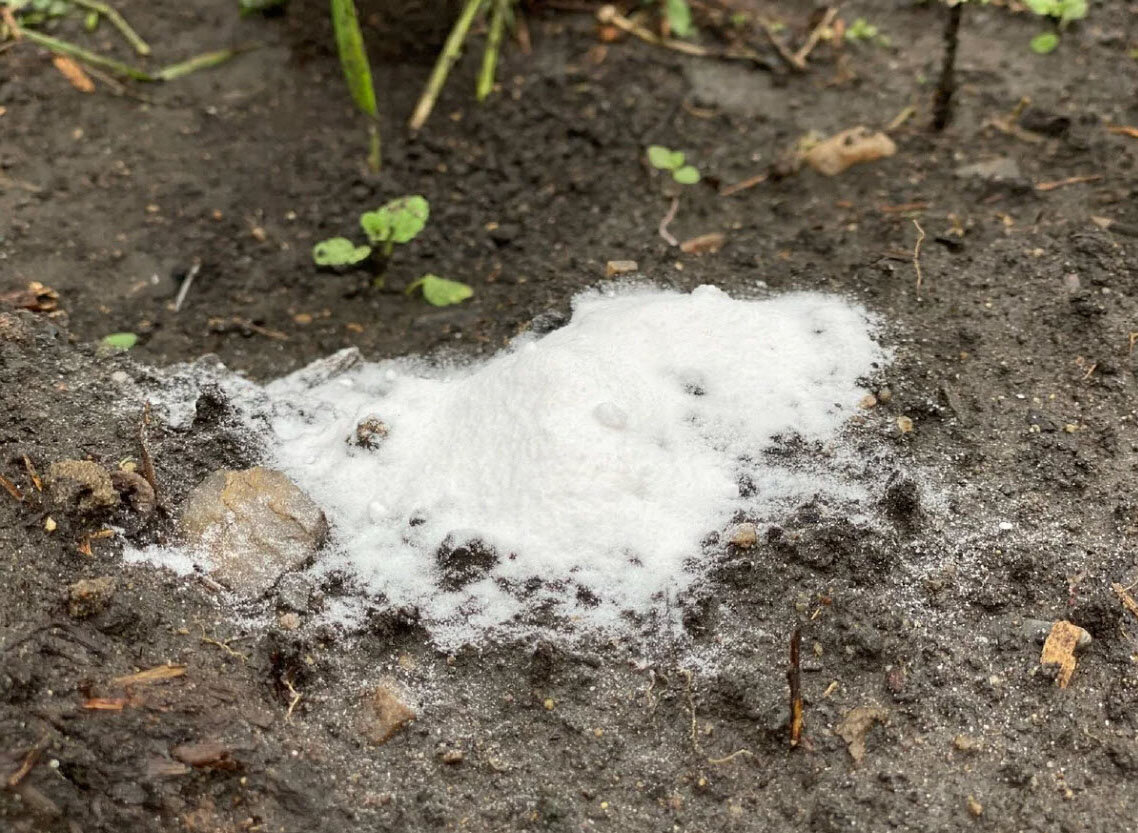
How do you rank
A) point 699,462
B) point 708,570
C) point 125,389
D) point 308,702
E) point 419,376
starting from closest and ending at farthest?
point 308,702 < point 708,570 < point 699,462 < point 125,389 < point 419,376

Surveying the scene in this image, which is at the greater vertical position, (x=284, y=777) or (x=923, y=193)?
(x=923, y=193)

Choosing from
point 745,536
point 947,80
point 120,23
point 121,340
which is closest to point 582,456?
point 745,536

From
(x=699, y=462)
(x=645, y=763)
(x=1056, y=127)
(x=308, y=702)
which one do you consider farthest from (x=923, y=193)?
(x=308, y=702)

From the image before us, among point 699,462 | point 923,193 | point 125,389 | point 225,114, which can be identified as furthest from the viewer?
point 225,114

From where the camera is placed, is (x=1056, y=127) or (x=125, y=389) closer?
(x=125, y=389)

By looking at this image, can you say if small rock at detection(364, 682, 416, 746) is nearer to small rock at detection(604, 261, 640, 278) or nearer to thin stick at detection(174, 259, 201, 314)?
small rock at detection(604, 261, 640, 278)

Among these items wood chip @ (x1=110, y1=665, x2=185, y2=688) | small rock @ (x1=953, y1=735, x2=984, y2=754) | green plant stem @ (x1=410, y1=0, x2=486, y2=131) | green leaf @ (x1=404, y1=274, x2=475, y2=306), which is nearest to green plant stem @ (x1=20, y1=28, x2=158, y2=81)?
green plant stem @ (x1=410, y1=0, x2=486, y2=131)

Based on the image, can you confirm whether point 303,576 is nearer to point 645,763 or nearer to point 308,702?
point 308,702

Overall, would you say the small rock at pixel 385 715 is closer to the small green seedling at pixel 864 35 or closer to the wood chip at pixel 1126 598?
the wood chip at pixel 1126 598
